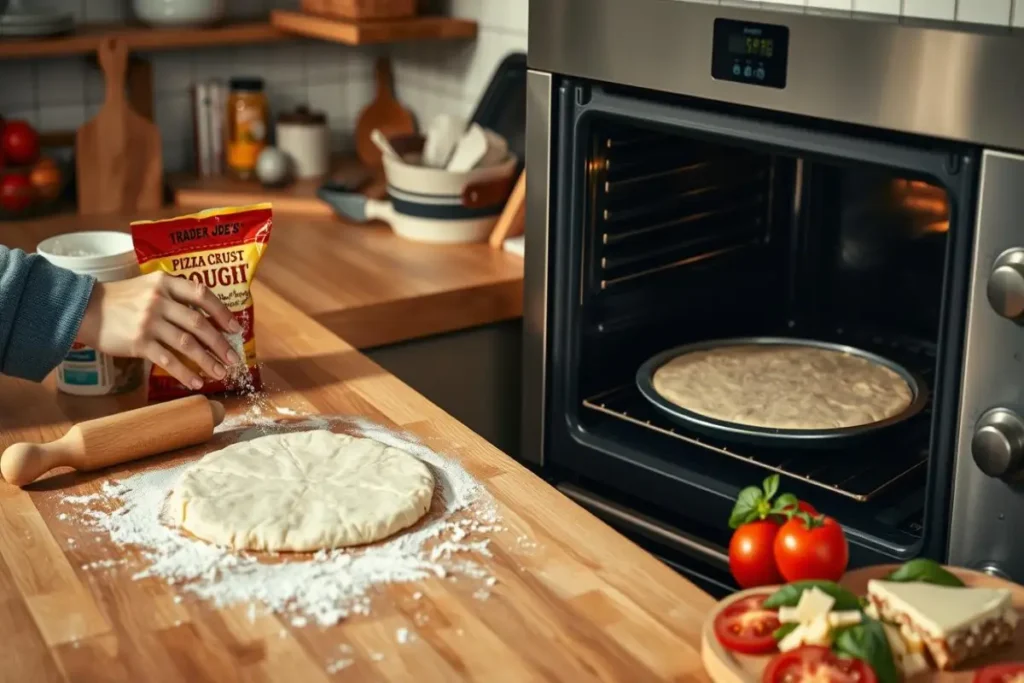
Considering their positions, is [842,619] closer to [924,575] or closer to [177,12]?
[924,575]

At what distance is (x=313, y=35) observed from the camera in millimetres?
2398

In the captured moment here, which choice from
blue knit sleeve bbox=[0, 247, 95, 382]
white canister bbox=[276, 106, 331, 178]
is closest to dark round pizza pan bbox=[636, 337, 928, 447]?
blue knit sleeve bbox=[0, 247, 95, 382]

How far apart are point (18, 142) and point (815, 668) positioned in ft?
5.88

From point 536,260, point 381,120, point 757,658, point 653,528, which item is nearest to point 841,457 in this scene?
point 653,528

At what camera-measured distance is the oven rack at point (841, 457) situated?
1519 millimetres

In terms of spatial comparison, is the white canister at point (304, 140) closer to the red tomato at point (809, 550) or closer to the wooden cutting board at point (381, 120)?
the wooden cutting board at point (381, 120)

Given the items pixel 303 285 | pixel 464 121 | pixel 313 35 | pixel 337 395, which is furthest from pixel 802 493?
pixel 313 35

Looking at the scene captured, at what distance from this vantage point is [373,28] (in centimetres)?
231

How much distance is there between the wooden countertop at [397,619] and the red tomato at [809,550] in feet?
0.26

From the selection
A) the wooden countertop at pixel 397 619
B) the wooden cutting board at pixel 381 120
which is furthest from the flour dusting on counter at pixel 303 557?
the wooden cutting board at pixel 381 120

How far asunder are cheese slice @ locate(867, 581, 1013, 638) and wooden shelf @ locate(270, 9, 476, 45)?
5.14ft

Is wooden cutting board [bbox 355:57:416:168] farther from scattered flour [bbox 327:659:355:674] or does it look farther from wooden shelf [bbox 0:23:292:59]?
scattered flour [bbox 327:659:355:674]

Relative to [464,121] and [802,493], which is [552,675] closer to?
[802,493]

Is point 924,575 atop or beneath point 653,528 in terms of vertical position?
atop
